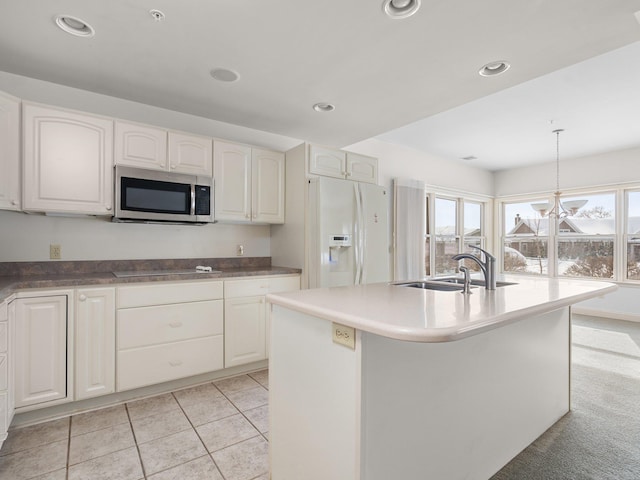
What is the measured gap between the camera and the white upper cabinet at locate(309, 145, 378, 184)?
3.39 metres

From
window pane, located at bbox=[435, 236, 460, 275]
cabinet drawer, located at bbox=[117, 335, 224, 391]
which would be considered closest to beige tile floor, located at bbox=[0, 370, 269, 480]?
cabinet drawer, located at bbox=[117, 335, 224, 391]

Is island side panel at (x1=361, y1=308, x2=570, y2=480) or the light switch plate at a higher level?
the light switch plate

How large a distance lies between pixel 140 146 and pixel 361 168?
2.23m

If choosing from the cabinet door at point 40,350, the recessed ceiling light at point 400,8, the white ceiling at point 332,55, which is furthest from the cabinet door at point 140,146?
the recessed ceiling light at point 400,8

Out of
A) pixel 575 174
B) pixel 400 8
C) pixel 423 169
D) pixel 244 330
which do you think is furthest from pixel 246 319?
pixel 575 174

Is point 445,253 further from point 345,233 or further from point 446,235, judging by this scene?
point 345,233

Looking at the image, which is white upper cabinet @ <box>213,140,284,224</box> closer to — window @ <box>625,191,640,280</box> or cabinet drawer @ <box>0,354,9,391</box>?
cabinet drawer @ <box>0,354,9,391</box>

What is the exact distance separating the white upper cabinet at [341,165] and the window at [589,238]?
4189 millimetres

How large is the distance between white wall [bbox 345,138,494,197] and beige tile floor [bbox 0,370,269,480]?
11.3 feet

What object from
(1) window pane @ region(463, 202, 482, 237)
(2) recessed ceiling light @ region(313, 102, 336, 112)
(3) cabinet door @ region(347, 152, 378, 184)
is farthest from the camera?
(1) window pane @ region(463, 202, 482, 237)

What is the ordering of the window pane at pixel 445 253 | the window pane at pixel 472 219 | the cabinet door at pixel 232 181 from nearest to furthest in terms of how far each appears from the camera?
the cabinet door at pixel 232 181 → the window pane at pixel 445 253 → the window pane at pixel 472 219

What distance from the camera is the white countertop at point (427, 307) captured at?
103 centimetres

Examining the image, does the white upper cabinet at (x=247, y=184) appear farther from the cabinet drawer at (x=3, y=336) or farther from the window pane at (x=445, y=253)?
the window pane at (x=445, y=253)

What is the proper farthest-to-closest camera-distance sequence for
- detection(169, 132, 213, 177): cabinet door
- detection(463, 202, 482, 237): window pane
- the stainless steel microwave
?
detection(463, 202, 482, 237): window pane, detection(169, 132, 213, 177): cabinet door, the stainless steel microwave
